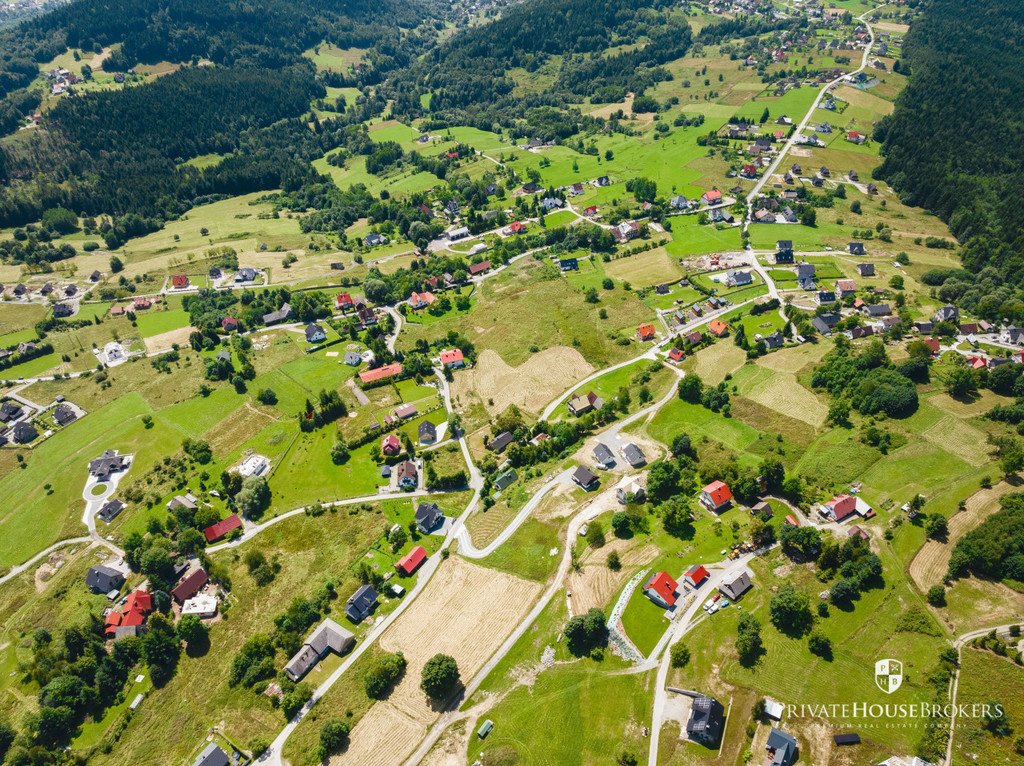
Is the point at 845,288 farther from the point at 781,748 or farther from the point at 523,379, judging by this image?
the point at 781,748

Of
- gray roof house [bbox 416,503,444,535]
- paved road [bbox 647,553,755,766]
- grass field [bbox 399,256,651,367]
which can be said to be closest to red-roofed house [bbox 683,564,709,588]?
paved road [bbox 647,553,755,766]

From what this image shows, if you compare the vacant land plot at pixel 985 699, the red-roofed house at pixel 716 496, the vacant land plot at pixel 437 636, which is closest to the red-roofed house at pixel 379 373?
the vacant land plot at pixel 437 636

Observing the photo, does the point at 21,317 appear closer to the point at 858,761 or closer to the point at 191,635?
→ the point at 191,635

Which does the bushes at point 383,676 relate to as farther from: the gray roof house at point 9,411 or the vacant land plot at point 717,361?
the gray roof house at point 9,411

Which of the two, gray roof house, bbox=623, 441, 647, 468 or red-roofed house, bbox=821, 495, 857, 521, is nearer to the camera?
red-roofed house, bbox=821, 495, 857, 521

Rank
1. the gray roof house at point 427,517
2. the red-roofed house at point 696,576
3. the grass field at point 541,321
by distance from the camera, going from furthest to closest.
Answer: the grass field at point 541,321, the gray roof house at point 427,517, the red-roofed house at point 696,576

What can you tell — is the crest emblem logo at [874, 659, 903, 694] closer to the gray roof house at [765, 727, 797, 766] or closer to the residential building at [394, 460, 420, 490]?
the gray roof house at [765, 727, 797, 766]

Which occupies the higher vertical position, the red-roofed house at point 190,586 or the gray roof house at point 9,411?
the gray roof house at point 9,411
